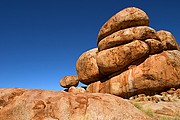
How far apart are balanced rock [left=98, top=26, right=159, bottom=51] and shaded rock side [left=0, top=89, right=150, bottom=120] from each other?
18.1m

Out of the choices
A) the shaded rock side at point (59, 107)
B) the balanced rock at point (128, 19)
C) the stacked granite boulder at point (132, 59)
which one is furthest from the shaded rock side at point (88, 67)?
the shaded rock side at point (59, 107)

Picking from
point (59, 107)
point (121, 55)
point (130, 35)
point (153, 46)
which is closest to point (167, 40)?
point (153, 46)

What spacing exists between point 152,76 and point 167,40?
→ 831 centimetres

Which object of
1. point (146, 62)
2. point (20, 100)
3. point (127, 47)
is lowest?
point (20, 100)

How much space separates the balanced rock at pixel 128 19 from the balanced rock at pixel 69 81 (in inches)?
589

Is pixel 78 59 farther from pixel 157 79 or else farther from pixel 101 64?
pixel 157 79

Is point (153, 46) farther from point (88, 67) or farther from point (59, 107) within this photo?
point (59, 107)

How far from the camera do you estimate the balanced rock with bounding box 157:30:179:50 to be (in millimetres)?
28075

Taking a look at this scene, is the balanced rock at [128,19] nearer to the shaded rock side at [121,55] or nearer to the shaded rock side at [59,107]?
the shaded rock side at [121,55]

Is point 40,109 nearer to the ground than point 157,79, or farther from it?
nearer to the ground

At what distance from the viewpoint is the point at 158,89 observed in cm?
2320

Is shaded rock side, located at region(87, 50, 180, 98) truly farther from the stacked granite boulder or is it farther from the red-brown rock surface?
the red-brown rock surface

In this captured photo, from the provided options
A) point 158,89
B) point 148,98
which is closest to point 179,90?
point 158,89

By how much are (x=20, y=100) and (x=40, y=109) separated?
117 centimetres
